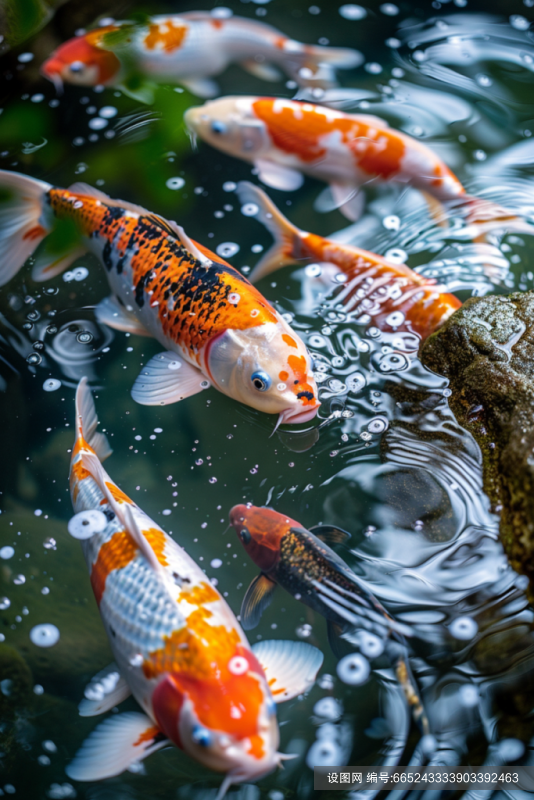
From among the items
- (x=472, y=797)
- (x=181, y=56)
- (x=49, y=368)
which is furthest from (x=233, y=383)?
(x=181, y=56)

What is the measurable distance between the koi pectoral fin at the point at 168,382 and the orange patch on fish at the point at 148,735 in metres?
1.17

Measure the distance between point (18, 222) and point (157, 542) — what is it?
1788mm

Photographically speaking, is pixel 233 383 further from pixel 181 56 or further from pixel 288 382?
pixel 181 56

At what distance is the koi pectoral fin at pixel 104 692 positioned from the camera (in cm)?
190

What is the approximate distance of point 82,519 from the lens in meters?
2.08

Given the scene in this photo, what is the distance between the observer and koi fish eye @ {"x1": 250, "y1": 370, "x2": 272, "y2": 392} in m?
2.15

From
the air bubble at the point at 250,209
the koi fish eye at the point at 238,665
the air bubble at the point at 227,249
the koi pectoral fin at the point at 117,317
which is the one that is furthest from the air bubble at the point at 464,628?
the air bubble at the point at 250,209

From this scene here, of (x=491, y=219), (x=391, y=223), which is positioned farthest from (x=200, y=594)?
(x=491, y=219)

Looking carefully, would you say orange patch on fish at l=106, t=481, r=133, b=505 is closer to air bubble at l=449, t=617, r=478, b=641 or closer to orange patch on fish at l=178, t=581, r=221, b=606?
orange patch on fish at l=178, t=581, r=221, b=606

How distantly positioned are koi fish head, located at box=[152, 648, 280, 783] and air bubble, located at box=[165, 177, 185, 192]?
99.4 inches

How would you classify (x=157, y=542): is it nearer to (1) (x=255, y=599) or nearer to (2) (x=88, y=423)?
A: (1) (x=255, y=599)

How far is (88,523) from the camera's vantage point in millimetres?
2055

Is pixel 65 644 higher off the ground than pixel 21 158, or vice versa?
pixel 21 158

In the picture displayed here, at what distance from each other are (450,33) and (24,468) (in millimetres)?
3678
